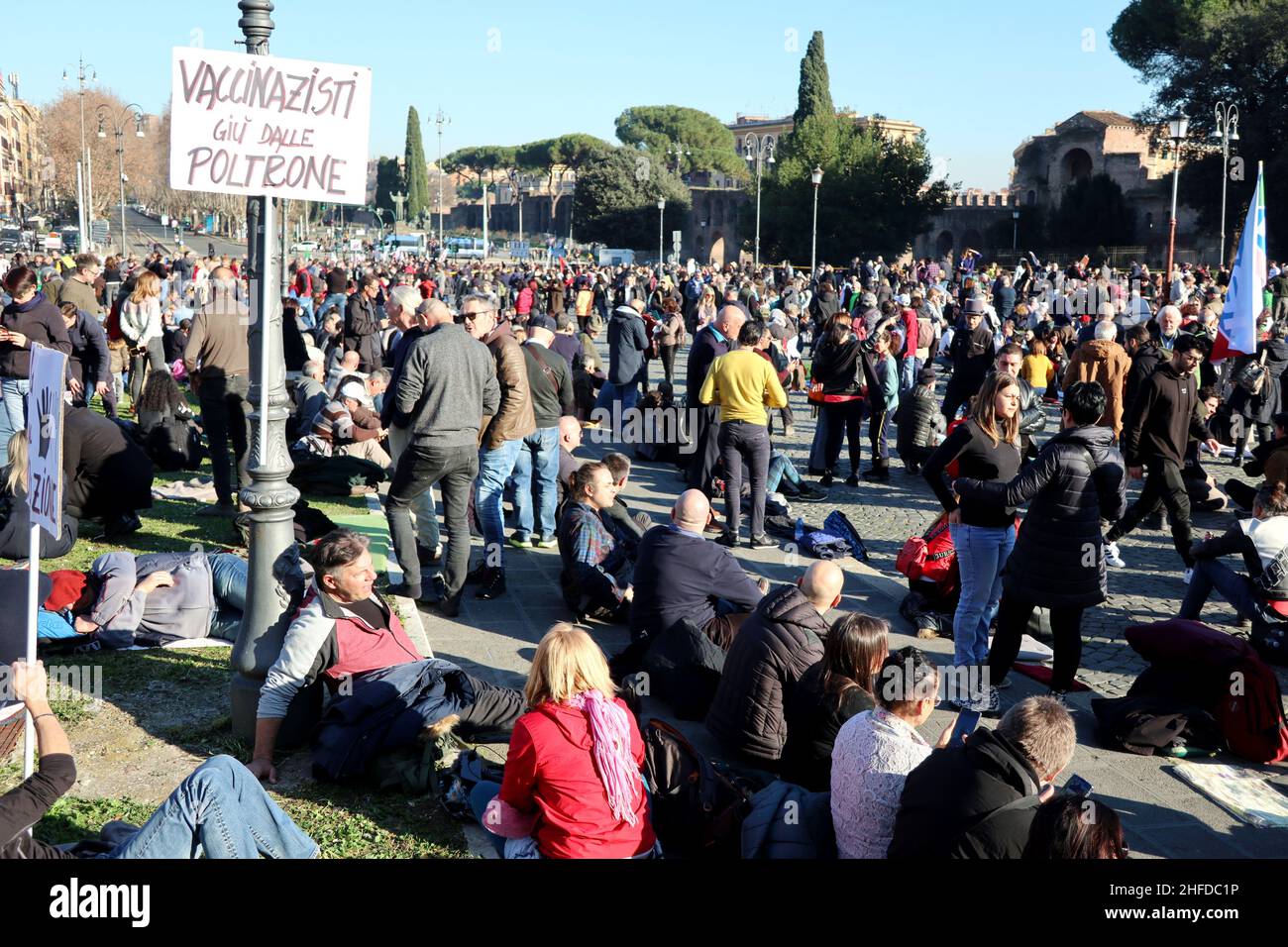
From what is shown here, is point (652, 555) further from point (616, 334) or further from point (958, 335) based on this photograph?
point (958, 335)

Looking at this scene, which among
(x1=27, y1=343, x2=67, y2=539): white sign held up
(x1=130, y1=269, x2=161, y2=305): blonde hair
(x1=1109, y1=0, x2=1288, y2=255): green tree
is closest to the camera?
(x1=27, y1=343, x2=67, y2=539): white sign held up

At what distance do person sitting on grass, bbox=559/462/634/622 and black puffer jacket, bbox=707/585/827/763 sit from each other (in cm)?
220

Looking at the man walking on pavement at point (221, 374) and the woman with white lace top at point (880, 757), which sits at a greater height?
the man walking on pavement at point (221, 374)

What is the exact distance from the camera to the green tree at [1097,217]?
58.6 meters

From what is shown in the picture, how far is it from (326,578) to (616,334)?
8.70 m

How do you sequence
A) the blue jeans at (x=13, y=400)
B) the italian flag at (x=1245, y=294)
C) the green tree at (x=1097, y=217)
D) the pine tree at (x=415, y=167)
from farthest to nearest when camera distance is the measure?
the pine tree at (x=415, y=167) < the green tree at (x=1097, y=217) < the italian flag at (x=1245, y=294) < the blue jeans at (x=13, y=400)

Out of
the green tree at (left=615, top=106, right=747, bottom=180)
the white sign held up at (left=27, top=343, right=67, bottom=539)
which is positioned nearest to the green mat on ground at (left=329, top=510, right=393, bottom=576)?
the white sign held up at (left=27, top=343, right=67, bottom=539)

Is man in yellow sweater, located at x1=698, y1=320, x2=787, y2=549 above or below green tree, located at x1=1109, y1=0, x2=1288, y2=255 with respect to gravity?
below

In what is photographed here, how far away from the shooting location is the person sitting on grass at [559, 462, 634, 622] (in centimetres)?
741

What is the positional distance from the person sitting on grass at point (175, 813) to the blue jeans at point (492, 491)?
3.93 m

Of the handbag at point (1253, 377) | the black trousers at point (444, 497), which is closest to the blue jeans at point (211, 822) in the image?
the black trousers at point (444, 497)

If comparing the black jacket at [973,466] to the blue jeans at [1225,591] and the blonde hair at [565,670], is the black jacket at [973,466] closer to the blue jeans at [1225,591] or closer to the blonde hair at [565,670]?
the blue jeans at [1225,591]

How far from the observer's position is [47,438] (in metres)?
4.77

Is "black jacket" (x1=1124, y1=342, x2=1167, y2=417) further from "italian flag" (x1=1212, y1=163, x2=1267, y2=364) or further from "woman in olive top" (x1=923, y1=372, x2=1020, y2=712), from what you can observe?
"woman in olive top" (x1=923, y1=372, x2=1020, y2=712)
